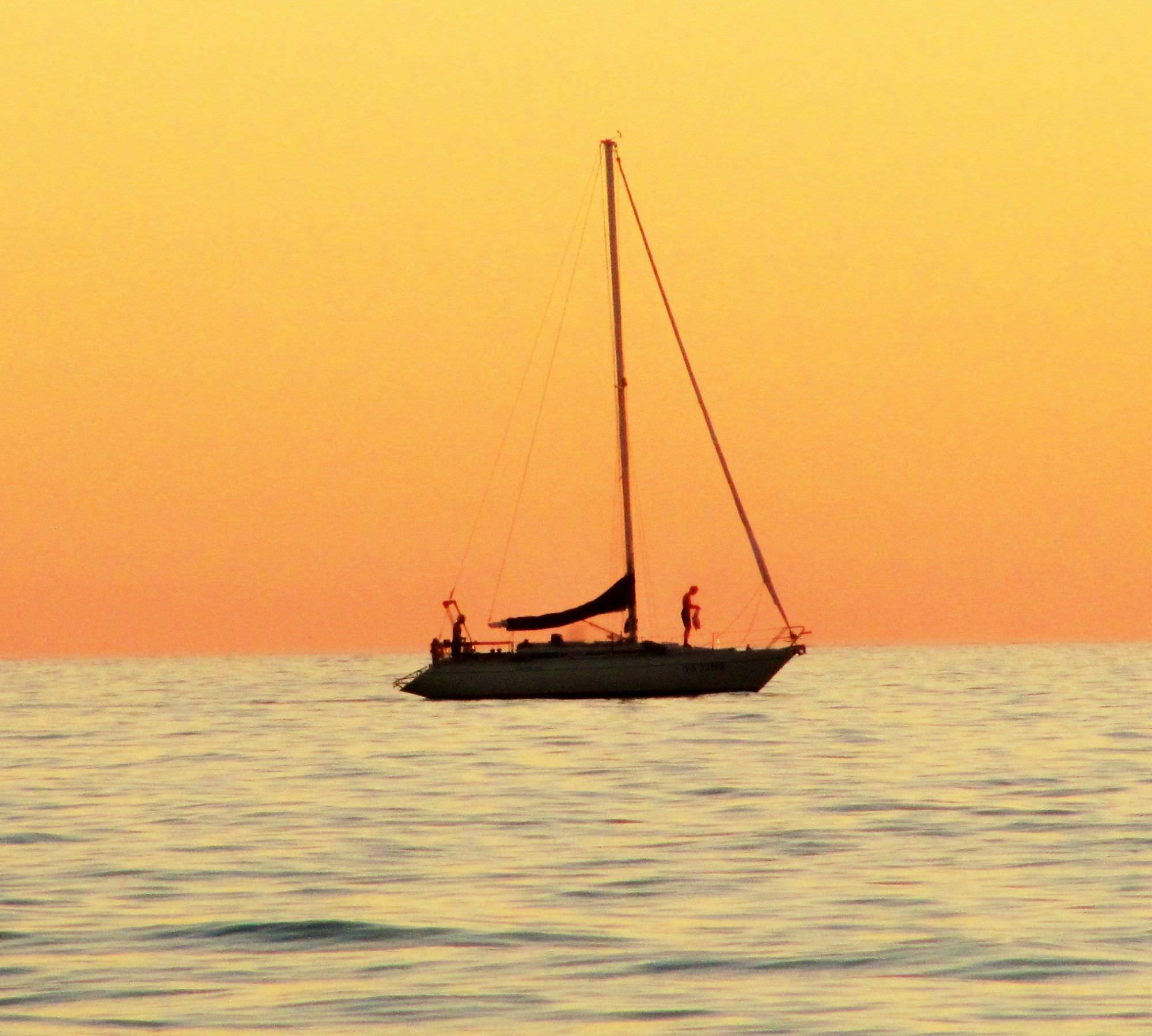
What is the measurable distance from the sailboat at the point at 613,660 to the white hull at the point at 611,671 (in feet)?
0.06

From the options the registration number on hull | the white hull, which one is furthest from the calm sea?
the registration number on hull

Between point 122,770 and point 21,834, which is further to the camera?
point 122,770

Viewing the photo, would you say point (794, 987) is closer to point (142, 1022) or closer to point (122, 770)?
point (142, 1022)

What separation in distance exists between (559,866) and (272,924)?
5224mm

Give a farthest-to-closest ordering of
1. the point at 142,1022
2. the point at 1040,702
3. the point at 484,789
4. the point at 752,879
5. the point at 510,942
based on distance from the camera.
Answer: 1. the point at 1040,702
2. the point at 484,789
3. the point at 752,879
4. the point at 510,942
5. the point at 142,1022

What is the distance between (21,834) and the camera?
99.2ft

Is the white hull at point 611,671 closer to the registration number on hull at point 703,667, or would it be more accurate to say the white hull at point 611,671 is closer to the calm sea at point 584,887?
the registration number on hull at point 703,667

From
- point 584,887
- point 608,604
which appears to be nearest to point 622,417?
point 608,604

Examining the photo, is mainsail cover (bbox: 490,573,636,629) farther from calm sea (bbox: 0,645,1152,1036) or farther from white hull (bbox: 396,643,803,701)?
calm sea (bbox: 0,645,1152,1036)

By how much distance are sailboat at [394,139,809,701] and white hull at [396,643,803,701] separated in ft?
0.06

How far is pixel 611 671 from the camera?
211 ft

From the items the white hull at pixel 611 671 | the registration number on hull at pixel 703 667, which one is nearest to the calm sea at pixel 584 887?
the white hull at pixel 611 671

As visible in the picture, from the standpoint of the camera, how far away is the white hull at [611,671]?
64.2 meters

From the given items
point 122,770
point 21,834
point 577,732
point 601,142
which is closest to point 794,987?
point 21,834
